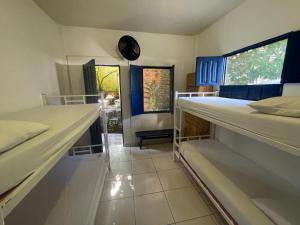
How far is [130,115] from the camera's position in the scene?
341 cm

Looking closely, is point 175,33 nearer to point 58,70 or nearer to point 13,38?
point 58,70

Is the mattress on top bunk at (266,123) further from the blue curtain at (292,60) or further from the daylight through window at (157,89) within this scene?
the daylight through window at (157,89)

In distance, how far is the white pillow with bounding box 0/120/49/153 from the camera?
52cm

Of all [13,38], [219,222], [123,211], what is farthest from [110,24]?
[219,222]

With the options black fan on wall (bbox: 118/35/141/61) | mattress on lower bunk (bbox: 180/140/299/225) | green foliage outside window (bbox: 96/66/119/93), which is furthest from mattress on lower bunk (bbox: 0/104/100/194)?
green foliage outside window (bbox: 96/66/119/93)

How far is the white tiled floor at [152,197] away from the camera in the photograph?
1.54 meters

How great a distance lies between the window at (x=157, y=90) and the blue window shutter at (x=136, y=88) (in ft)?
0.78

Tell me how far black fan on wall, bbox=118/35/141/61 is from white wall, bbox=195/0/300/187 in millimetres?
1610

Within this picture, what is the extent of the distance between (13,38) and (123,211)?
7.88 ft

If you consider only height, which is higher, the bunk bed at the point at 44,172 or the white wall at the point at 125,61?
the white wall at the point at 125,61

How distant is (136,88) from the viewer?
3.16m

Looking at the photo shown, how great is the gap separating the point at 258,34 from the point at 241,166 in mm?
1768

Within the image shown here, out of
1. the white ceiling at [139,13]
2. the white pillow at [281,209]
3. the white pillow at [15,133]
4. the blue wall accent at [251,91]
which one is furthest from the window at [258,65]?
the white pillow at [15,133]

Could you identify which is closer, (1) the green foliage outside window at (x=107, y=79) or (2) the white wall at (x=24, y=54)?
(2) the white wall at (x=24, y=54)
